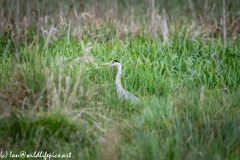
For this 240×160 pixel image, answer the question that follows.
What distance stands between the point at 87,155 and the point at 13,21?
14.0 ft

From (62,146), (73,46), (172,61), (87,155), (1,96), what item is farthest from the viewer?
(73,46)

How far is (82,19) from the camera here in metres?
8.30

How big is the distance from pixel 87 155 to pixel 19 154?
568 mm

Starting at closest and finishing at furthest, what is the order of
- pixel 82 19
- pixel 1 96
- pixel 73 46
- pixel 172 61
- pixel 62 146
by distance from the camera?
pixel 62 146 → pixel 1 96 → pixel 172 61 → pixel 73 46 → pixel 82 19

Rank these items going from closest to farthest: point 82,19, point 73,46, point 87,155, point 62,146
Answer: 1. point 87,155
2. point 62,146
3. point 73,46
4. point 82,19

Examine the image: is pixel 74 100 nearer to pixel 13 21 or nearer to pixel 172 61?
pixel 172 61

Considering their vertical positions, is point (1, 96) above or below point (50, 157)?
above

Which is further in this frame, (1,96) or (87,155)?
(1,96)

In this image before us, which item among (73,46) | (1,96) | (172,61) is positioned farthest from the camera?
(73,46)

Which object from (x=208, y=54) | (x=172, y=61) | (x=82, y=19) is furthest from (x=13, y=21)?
(x=208, y=54)

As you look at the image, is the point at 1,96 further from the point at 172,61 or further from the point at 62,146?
the point at 172,61

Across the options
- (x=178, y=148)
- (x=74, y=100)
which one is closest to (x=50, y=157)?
(x=74, y=100)

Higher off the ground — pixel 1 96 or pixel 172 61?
pixel 1 96

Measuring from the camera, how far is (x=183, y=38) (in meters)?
7.22
